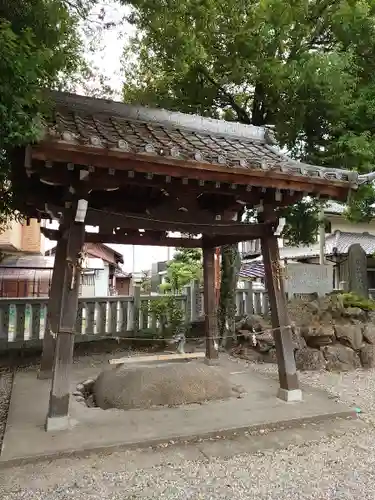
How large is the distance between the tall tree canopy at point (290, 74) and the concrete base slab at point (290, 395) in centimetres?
490

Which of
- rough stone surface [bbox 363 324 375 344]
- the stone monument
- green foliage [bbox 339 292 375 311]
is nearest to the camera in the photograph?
rough stone surface [bbox 363 324 375 344]

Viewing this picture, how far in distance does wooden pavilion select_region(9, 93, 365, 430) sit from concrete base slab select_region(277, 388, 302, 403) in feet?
0.04

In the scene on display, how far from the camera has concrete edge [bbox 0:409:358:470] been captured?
357 cm

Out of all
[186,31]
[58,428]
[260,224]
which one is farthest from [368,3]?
[58,428]

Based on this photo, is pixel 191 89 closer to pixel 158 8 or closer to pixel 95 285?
pixel 158 8

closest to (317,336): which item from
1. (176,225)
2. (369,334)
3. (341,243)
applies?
(369,334)

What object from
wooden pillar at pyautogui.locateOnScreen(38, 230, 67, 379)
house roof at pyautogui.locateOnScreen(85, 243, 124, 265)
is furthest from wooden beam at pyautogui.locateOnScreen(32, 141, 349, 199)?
house roof at pyautogui.locateOnScreen(85, 243, 124, 265)

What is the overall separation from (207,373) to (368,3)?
808cm

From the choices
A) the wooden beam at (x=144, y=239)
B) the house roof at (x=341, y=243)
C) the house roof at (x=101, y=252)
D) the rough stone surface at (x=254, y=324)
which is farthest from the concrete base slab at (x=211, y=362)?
the house roof at (x=101, y=252)

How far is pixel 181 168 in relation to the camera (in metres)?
4.10

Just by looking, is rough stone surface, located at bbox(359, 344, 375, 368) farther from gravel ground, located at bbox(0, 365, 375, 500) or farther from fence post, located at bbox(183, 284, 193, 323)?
gravel ground, located at bbox(0, 365, 375, 500)

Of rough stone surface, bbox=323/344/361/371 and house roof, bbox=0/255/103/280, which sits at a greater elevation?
house roof, bbox=0/255/103/280

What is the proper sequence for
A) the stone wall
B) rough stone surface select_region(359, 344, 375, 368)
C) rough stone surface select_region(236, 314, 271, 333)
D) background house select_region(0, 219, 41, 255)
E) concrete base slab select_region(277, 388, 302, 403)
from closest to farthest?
concrete base slab select_region(277, 388, 302, 403)
the stone wall
rough stone surface select_region(359, 344, 375, 368)
rough stone surface select_region(236, 314, 271, 333)
background house select_region(0, 219, 41, 255)

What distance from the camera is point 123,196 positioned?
584cm
